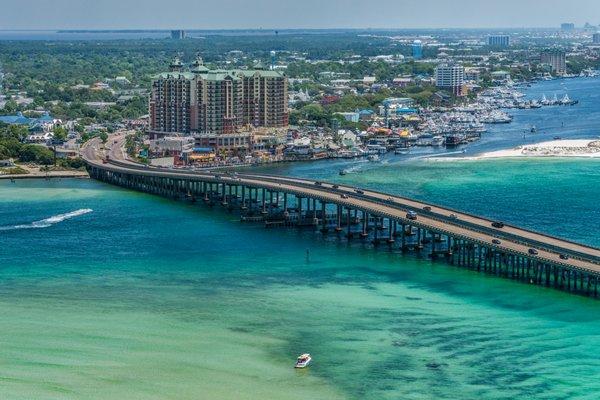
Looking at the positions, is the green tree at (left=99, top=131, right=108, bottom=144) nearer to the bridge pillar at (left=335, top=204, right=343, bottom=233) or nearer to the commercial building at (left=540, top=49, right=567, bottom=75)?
the bridge pillar at (left=335, top=204, right=343, bottom=233)

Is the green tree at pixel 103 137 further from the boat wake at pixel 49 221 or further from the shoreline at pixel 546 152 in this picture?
the boat wake at pixel 49 221

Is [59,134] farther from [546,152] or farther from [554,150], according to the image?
[554,150]

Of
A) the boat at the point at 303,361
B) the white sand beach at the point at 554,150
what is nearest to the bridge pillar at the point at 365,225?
the boat at the point at 303,361

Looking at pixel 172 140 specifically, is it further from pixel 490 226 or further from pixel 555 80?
pixel 555 80

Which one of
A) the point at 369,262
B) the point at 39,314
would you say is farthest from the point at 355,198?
the point at 39,314

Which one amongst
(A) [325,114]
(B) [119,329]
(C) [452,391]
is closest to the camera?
(C) [452,391]

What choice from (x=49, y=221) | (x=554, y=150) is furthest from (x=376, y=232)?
(x=554, y=150)
